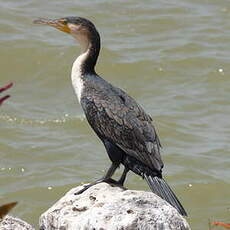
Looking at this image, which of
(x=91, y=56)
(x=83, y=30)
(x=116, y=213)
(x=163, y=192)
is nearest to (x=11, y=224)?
(x=116, y=213)

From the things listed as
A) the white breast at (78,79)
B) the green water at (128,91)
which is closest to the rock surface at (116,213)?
the white breast at (78,79)

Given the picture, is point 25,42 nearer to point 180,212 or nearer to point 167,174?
point 167,174

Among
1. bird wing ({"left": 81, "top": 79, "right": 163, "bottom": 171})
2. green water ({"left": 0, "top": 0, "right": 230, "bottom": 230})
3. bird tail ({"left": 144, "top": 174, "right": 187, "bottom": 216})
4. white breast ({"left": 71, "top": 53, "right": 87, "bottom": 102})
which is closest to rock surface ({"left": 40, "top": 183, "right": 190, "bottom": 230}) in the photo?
bird tail ({"left": 144, "top": 174, "right": 187, "bottom": 216})

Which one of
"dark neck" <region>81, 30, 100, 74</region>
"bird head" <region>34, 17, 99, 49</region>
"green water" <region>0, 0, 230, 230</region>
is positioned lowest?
"green water" <region>0, 0, 230, 230</region>

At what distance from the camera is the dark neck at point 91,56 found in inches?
271

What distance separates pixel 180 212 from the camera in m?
6.23

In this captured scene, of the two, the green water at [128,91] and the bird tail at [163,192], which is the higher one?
the bird tail at [163,192]

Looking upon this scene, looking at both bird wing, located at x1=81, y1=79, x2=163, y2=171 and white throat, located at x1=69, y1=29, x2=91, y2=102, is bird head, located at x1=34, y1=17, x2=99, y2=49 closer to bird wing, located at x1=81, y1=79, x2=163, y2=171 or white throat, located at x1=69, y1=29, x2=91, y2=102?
white throat, located at x1=69, y1=29, x2=91, y2=102

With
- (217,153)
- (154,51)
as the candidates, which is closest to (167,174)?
(217,153)

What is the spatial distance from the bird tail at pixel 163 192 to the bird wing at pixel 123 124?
10 cm

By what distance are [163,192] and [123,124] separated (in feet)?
1.92

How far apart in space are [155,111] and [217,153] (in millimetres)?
1291

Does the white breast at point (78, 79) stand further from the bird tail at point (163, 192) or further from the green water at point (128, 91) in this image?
the green water at point (128, 91)

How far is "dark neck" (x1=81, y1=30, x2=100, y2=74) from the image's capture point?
6.88 meters
